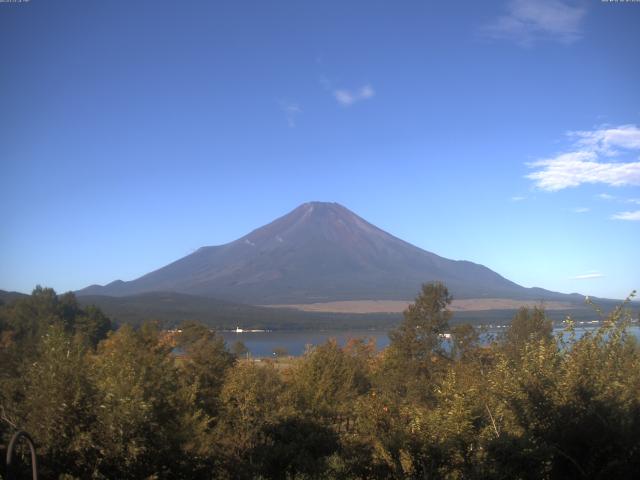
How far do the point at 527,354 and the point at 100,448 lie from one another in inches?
327

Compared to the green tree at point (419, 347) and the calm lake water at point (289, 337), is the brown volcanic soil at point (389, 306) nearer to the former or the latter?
the calm lake water at point (289, 337)

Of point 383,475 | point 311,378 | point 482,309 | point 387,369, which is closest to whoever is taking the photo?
point 383,475

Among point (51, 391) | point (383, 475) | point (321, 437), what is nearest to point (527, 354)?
point (383, 475)

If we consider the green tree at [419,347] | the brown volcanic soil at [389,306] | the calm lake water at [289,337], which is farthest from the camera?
the brown volcanic soil at [389,306]

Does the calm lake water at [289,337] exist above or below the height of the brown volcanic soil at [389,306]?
below

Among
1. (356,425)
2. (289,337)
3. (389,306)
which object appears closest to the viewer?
(356,425)

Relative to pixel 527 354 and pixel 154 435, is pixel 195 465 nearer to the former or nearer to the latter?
pixel 154 435

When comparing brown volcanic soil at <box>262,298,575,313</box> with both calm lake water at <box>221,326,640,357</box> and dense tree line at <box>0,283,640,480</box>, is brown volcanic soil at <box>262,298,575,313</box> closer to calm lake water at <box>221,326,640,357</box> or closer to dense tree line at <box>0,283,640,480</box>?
calm lake water at <box>221,326,640,357</box>

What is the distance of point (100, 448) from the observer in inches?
316

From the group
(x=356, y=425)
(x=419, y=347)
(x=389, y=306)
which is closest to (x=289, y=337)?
(x=389, y=306)

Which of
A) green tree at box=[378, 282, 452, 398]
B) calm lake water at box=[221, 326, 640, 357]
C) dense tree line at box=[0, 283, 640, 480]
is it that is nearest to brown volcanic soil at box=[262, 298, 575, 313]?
calm lake water at box=[221, 326, 640, 357]

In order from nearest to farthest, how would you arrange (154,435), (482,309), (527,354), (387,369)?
(154,435), (527,354), (387,369), (482,309)

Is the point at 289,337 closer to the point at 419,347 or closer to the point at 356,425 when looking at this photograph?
the point at 419,347

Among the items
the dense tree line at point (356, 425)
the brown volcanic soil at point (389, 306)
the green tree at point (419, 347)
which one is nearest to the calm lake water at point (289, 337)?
the brown volcanic soil at point (389, 306)
